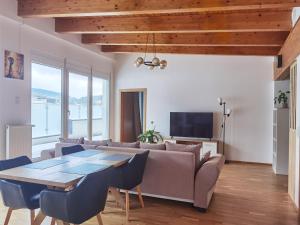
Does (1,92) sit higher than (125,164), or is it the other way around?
(1,92)

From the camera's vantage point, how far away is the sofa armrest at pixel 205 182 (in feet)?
11.3

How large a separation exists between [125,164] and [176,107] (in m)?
4.48

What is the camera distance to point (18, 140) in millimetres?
4418

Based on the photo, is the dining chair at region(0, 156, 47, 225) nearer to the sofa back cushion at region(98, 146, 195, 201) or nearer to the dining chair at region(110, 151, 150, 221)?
the dining chair at region(110, 151, 150, 221)

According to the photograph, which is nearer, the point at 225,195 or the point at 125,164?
the point at 125,164

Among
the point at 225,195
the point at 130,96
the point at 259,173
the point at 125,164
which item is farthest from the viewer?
the point at 130,96

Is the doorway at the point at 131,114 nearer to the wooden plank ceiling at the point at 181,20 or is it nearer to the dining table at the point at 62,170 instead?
the wooden plank ceiling at the point at 181,20

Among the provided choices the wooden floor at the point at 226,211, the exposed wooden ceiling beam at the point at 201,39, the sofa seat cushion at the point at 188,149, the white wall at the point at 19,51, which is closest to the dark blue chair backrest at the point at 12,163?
the wooden floor at the point at 226,211

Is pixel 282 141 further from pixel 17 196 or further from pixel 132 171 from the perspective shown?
pixel 17 196

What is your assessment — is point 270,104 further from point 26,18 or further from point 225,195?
point 26,18

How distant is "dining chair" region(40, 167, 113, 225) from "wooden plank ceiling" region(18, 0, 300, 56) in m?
2.56

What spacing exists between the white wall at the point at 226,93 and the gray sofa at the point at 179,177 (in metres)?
3.28

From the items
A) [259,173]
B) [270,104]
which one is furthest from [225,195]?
[270,104]

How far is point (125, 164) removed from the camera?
10.6ft
